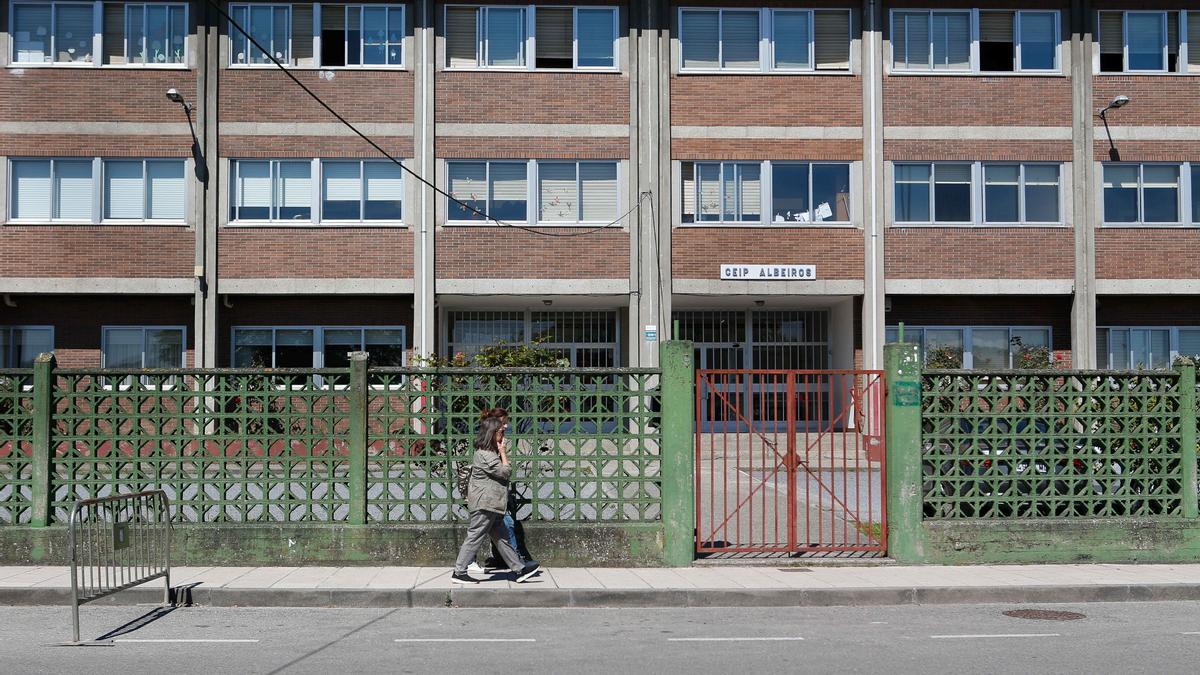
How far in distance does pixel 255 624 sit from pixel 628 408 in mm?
4353

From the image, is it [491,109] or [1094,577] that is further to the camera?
[491,109]

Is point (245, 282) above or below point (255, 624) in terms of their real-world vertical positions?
above

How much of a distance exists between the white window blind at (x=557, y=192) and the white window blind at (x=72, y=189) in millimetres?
10083

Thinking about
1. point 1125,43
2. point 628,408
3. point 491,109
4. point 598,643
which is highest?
point 1125,43

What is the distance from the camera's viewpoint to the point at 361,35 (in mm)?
26406

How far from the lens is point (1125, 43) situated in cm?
2698

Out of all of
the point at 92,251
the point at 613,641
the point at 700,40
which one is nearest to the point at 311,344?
the point at 92,251

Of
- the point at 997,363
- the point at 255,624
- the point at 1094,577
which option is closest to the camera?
the point at 255,624

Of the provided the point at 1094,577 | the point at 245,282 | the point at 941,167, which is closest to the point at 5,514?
the point at 1094,577

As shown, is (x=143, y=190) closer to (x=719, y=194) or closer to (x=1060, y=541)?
(x=719, y=194)

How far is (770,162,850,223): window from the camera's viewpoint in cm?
2664

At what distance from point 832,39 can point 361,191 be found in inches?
452

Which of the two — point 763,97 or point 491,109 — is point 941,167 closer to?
point 763,97

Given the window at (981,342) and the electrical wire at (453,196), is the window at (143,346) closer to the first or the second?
the electrical wire at (453,196)
